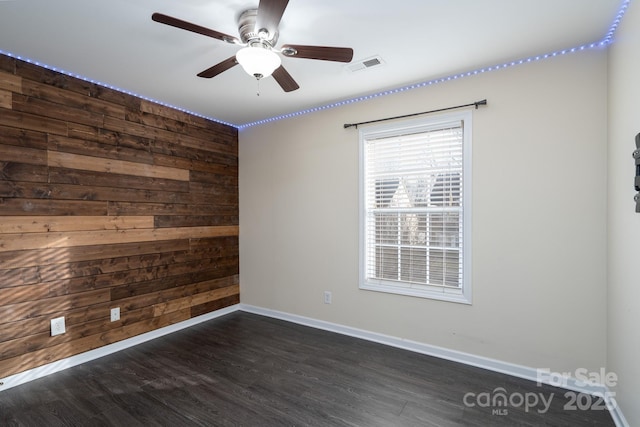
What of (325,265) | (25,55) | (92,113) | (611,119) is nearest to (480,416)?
(325,265)

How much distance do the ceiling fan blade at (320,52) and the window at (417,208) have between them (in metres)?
1.39

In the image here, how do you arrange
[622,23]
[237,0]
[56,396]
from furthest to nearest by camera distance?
[56,396] < [622,23] < [237,0]

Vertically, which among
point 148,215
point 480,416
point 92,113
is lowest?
point 480,416

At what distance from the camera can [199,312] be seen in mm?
3852

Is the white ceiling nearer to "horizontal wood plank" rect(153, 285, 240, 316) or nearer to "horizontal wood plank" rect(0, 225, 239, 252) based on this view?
"horizontal wood plank" rect(0, 225, 239, 252)

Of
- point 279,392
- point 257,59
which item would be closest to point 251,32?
point 257,59

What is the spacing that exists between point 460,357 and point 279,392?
64.1 inches

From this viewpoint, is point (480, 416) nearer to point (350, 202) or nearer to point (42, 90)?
point (350, 202)

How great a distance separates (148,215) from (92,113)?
1077 mm

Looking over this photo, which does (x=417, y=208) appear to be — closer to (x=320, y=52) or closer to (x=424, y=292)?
(x=424, y=292)

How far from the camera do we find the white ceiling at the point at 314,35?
1.88 metres

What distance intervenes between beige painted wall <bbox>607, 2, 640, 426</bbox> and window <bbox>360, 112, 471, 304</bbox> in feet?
3.05

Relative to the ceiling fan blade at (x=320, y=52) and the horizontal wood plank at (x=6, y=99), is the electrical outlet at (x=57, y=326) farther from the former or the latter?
the ceiling fan blade at (x=320, y=52)

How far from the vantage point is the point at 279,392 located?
93.4 inches
